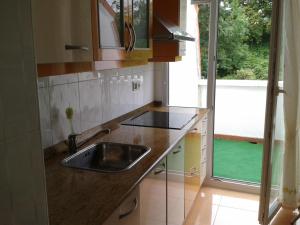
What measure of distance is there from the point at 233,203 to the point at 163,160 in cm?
157

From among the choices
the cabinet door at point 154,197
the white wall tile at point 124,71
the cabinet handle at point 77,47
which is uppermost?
the cabinet handle at point 77,47

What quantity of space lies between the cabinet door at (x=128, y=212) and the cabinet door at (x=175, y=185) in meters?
0.52

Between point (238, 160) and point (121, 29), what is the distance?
3.02m

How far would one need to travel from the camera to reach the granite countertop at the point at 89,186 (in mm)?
1093

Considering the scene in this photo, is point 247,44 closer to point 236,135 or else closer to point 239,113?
point 239,113

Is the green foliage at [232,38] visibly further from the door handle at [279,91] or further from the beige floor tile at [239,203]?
the beige floor tile at [239,203]

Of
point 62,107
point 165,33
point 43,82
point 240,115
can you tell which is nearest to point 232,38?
point 240,115

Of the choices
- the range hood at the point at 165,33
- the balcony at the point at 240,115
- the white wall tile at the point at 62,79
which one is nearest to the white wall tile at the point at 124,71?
the range hood at the point at 165,33

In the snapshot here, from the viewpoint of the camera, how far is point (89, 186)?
1326 millimetres

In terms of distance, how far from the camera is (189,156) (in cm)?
252

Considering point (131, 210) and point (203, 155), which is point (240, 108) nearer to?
point (203, 155)

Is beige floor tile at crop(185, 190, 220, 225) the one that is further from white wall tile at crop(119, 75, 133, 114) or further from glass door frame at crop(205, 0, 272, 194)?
white wall tile at crop(119, 75, 133, 114)

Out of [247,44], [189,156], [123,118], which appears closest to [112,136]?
[123,118]

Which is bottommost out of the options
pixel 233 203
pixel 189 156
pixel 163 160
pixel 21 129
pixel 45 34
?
pixel 233 203
